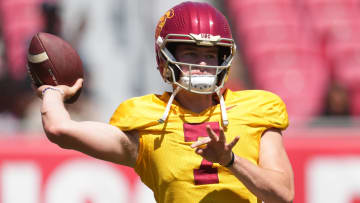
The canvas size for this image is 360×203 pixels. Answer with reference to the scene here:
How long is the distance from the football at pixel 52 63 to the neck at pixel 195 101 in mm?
406

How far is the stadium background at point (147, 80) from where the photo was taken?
4559mm

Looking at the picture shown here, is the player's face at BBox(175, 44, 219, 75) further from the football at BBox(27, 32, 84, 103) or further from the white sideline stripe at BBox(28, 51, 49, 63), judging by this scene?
the white sideline stripe at BBox(28, 51, 49, 63)

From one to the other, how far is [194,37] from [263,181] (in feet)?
1.92

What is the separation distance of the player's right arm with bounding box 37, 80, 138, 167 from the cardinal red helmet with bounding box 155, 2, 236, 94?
0.97 feet

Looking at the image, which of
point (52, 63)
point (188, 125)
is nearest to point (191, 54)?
point (188, 125)

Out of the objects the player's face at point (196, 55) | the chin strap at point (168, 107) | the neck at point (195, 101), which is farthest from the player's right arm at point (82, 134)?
the player's face at point (196, 55)

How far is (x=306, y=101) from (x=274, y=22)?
1093mm

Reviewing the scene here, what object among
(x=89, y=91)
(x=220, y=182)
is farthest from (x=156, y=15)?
(x=220, y=182)

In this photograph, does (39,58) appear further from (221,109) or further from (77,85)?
(221,109)

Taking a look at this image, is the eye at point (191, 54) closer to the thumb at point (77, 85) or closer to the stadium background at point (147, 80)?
the thumb at point (77, 85)

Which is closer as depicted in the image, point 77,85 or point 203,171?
point 203,171

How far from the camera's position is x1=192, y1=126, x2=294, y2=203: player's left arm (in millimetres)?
1967

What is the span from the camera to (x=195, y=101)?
241 centimetres

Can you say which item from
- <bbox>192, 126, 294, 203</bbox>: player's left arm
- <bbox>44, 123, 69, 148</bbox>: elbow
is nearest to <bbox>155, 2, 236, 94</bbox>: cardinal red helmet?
<bbox>192, 126, 294, 203</bbox>: player's left arm
